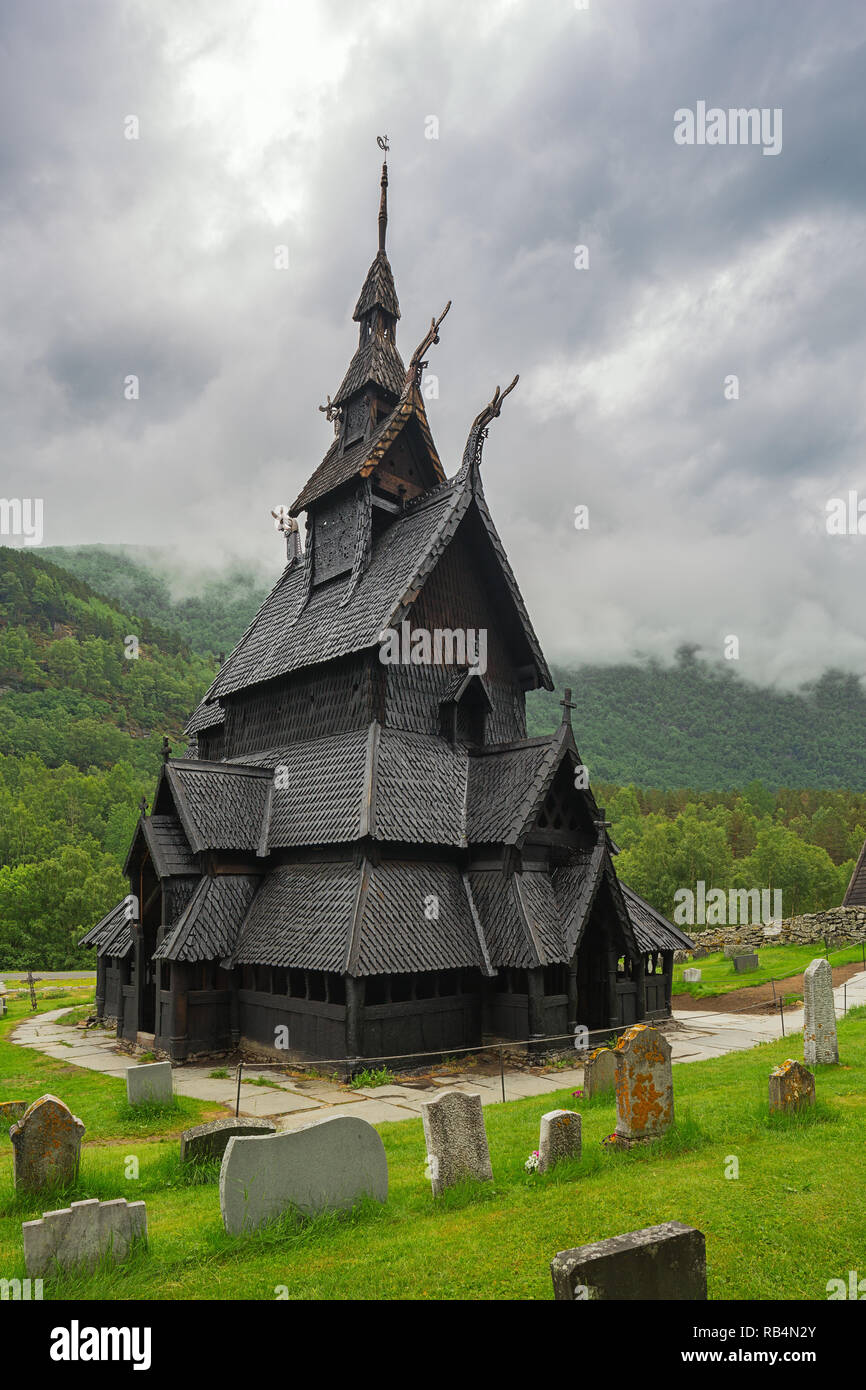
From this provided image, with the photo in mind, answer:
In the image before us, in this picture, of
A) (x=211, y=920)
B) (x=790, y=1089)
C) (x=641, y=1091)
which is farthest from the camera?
(x=211, y=920)

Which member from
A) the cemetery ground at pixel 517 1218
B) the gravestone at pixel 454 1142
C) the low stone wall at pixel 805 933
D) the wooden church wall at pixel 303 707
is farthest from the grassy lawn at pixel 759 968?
the gravestone at pixel 454 1142

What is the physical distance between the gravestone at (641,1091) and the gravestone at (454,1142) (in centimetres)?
186

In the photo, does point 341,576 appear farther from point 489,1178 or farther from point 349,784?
point 489,1178

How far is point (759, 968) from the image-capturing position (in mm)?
38594

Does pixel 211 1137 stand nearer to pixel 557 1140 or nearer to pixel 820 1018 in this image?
pixel 557 1140

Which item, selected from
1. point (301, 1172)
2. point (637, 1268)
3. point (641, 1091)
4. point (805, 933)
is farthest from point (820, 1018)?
point (805, 933)

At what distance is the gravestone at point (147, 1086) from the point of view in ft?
47.8

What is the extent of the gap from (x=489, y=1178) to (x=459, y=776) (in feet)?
45.3

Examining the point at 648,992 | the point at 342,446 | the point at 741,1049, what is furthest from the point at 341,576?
the point at 741,1049

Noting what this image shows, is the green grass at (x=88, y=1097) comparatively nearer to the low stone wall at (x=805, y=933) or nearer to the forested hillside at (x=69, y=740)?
the low stone wall at (x=805, y=933)

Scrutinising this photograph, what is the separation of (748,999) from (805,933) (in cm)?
1854

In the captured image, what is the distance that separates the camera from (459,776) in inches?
880

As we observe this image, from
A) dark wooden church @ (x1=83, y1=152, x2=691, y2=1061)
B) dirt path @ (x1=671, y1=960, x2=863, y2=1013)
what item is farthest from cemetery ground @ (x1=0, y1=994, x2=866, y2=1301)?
dirt path @ (x1=671, y1=960, x2=863, y2=1013)

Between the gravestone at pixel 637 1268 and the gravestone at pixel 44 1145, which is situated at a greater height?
the gravestone at pixel 637 1268
